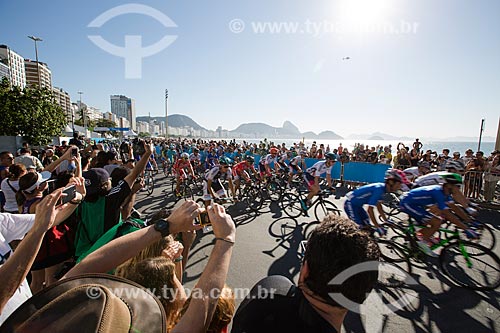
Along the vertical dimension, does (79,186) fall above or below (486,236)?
above

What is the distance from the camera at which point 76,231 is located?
2.55 metres

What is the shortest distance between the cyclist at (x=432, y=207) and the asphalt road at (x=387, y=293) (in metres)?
0.64

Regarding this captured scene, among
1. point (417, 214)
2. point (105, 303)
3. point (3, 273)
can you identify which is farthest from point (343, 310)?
point (417, 214)

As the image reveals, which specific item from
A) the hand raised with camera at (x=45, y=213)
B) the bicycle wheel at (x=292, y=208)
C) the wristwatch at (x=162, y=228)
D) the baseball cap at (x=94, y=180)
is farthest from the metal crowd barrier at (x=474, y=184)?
the hand raised with camera at (x=45, y=213)

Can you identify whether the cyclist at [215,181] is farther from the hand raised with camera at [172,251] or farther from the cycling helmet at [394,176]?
the hand raised with camera at [172,251]

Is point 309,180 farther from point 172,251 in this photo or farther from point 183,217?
point 183,217

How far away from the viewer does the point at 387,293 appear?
3473 mm

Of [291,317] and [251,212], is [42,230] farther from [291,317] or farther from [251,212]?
[251,212]

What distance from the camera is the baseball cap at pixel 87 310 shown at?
573 millimetres

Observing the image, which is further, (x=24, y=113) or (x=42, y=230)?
(x=24, y=113)

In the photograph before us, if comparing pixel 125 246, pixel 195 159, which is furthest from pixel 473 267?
pixel 195 159

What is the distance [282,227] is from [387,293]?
2.92 meters

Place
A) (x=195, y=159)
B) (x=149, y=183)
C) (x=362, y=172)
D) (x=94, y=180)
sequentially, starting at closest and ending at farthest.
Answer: (x=94, y=180), (x=149, y=183), (x=362, y=172), (x=195, y=159)

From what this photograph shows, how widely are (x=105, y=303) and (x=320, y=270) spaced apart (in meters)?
0.83
